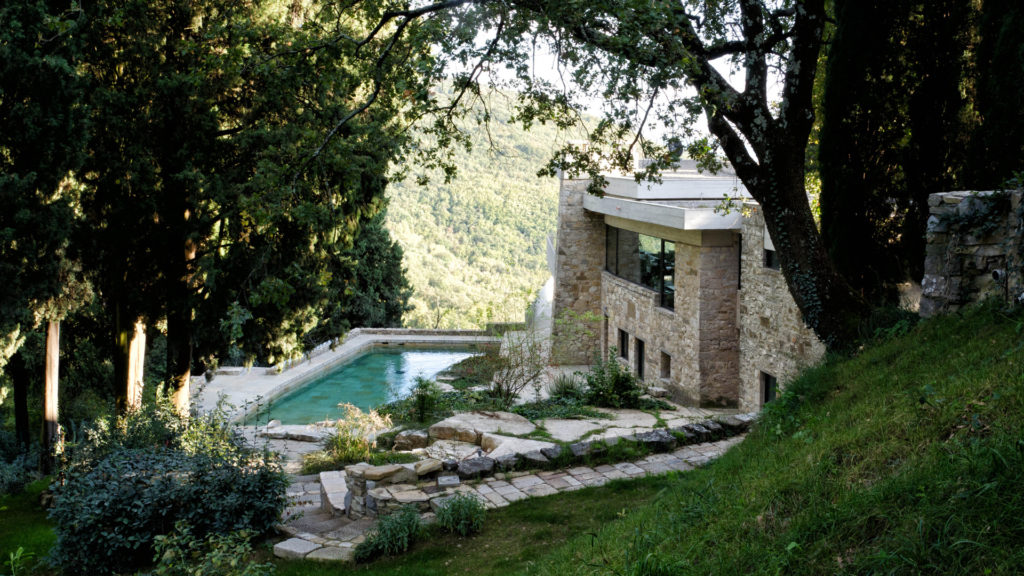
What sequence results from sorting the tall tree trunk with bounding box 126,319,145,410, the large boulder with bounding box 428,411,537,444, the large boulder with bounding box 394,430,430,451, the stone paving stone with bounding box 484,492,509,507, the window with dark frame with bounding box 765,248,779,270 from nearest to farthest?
1. the stone paving stone with bounding box 484,492,509,507
2. the large boulder with bounding box 428,411,537,444
3. the large boulder with bounding box 394,430,430,451
4. the window with dark frame with bounding box 765,248,779,270
5. the tall tree trunk with bounding box 126,319,145,410

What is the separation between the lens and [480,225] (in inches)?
1917

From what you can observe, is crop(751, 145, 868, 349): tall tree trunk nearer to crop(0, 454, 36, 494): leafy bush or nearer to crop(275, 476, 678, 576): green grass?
crop(275, 476, 678, 576): green grass

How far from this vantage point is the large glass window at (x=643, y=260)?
15164 mm

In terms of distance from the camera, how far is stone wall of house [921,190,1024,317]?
5.51 meters

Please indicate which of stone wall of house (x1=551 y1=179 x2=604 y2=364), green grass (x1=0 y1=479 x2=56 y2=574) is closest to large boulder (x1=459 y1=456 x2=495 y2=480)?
green grass (x1=0 y1=479 x2=56 y2=574)

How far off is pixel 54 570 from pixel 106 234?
20.6 feet

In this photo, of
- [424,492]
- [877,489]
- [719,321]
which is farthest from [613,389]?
[877,489]

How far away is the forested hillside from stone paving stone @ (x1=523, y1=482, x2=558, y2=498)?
111 ft

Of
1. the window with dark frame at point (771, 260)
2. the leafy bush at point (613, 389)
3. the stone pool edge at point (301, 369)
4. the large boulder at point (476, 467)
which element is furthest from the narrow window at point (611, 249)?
the large boulder at point (476, 467)

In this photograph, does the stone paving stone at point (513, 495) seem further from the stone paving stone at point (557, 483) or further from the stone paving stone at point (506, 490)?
the stone paving stone at point (557, 483)

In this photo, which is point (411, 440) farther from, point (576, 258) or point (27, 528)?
point (576, 258)

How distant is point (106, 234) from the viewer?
1141 centimetres

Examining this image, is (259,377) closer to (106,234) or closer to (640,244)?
(106,234)

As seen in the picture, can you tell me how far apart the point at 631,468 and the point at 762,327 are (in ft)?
18.9
